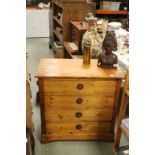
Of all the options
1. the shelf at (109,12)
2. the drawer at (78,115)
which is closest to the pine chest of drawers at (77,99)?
the drawer at (78,115)

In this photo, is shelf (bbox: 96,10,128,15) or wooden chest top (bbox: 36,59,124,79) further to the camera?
shelf (bbox: 96,10,128,15)

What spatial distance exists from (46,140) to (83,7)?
2161mm

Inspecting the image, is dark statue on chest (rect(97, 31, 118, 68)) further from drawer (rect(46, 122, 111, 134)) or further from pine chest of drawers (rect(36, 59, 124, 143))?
drawer (rect(46, 122, 111, 134))

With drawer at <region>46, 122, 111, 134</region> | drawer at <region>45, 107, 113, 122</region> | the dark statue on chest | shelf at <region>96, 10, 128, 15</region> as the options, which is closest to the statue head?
the dark statue on chest

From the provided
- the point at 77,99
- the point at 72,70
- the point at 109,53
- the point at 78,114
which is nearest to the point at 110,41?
the point at 109,53

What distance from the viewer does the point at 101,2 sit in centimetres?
445

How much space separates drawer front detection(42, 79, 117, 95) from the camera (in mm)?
1803

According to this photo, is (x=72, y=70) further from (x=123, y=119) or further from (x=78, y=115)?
(x=123, y=119)

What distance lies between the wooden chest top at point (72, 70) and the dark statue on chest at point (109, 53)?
0.06m

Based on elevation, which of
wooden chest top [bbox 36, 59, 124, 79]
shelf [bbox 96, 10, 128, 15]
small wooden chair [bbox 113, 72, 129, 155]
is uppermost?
Result: shelf [bbox 96, 10, 128, 15]

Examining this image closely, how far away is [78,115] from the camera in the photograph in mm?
1954
